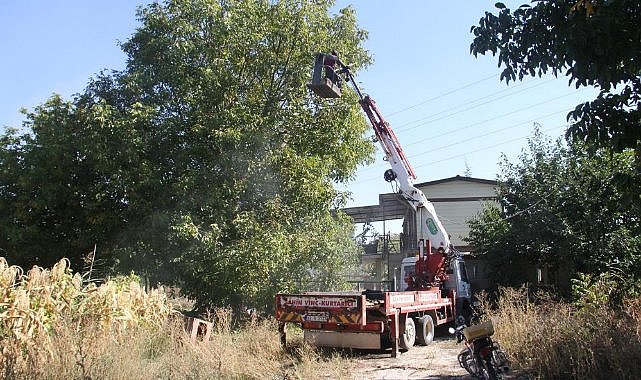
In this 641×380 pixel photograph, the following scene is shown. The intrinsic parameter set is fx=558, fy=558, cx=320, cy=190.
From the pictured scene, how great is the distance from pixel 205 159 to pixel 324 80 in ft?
16.0

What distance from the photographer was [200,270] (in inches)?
587

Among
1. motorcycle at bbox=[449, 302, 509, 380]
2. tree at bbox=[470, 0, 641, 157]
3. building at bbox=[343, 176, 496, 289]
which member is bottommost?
motorcycle at bbox=[449, 302, 509, 380]

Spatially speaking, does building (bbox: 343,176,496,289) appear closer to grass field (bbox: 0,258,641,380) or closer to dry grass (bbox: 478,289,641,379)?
dry grass (bbox: 478,289,641,379)

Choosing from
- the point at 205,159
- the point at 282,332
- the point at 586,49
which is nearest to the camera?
the point at 586,49

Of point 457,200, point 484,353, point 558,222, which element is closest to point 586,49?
point 484,353

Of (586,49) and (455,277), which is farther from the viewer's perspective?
(455,277)

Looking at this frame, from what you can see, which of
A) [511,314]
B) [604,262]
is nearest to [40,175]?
[511,314]

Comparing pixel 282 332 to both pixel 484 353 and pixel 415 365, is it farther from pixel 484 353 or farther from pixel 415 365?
pixel 484 353

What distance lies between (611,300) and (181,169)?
1125cm

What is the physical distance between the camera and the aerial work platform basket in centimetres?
1338

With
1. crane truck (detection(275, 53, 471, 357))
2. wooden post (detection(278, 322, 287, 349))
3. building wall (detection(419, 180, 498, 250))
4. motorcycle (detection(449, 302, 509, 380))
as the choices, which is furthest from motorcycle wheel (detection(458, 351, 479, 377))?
building wall (detection(419, 180, 498, 250))

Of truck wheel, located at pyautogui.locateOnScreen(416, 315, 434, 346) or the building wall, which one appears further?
the building wall

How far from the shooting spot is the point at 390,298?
36.5ft

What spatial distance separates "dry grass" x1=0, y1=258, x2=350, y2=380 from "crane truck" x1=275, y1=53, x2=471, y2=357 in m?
0.85
